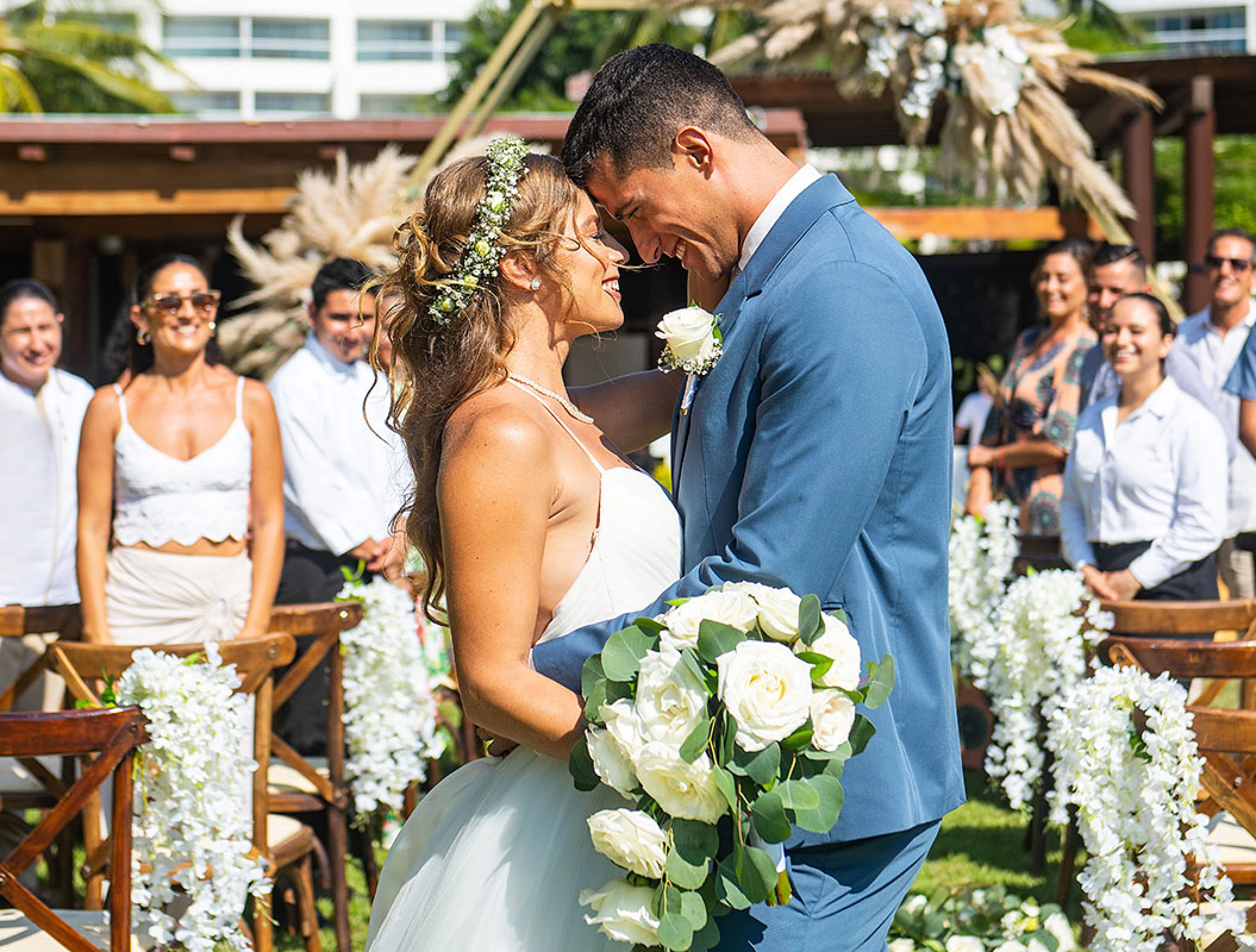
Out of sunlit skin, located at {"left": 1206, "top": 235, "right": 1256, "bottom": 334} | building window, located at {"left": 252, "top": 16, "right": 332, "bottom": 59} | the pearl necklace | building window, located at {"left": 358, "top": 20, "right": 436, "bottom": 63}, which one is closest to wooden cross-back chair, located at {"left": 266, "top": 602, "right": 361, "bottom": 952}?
the pearl necklace

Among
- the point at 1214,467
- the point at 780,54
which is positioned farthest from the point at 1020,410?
the point at 780,54

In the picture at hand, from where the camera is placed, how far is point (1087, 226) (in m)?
11.1

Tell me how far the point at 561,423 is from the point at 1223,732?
65.2 inches

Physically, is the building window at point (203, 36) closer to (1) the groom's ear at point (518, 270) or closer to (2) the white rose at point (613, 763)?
(1) the groom's ear at point (518, 270)

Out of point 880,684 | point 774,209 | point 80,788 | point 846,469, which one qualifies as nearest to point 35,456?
point 80,788

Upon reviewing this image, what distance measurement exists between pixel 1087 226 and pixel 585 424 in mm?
9492

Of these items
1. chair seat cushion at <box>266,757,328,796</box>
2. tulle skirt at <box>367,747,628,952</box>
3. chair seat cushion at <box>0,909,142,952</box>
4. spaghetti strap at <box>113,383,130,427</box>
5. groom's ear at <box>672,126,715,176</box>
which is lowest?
chair seat cushion at <box>266,757,328,796</box>

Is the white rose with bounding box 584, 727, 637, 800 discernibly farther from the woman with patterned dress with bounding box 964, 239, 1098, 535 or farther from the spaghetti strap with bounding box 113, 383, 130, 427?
the woman with patterned dress with bounding box 964, 239, 1098, 535

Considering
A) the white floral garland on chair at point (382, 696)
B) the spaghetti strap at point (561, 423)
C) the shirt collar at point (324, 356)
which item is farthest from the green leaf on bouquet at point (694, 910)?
the shirt collar at point (324, 356)

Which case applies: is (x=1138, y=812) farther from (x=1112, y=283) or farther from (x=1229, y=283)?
(x=1229, y=283)

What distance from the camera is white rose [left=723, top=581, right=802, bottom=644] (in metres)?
1.89

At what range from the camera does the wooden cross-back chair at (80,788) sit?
2.86 m

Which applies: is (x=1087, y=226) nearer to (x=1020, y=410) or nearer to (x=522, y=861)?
(x=1020, y=410)

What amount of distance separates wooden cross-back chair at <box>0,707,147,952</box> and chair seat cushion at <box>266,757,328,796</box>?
130cm
